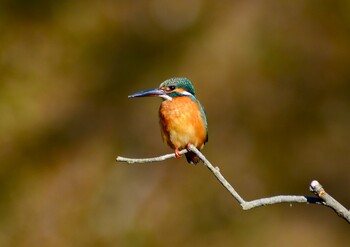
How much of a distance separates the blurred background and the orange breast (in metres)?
3.89

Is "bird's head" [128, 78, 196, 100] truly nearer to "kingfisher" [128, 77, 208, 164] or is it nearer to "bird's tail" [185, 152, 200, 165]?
"kingfisher" [128, 77, 208, 164]

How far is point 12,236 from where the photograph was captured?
260 inches

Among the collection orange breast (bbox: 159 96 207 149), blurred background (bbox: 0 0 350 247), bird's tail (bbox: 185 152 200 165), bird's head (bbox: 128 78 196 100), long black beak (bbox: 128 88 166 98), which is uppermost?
long black beak (bbox: 128 88 166 98)

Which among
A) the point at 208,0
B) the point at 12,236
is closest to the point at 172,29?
the point at 208,0

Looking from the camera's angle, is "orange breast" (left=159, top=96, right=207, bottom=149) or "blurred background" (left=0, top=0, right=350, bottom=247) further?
"blurred background" (left=0, top=0, right=350, bottom=247)

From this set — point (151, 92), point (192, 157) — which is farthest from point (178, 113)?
point (151, 92)

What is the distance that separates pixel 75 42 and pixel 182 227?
2.19 metres

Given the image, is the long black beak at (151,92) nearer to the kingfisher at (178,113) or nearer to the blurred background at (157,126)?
the kingfisher at (178,113)

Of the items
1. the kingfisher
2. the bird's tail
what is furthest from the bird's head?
the bird's tail

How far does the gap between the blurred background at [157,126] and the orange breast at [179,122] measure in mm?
3892

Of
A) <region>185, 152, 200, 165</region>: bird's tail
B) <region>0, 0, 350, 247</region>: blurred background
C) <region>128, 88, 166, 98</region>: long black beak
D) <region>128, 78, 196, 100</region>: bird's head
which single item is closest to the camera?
<region>128, 88, 166, 98</region>: long black beak

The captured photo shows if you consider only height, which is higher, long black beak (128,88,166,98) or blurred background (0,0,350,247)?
long black beak (128,88,166,98)

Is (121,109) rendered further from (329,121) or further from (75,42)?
(329,121)

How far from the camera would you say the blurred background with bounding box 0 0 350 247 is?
629 centimetres
